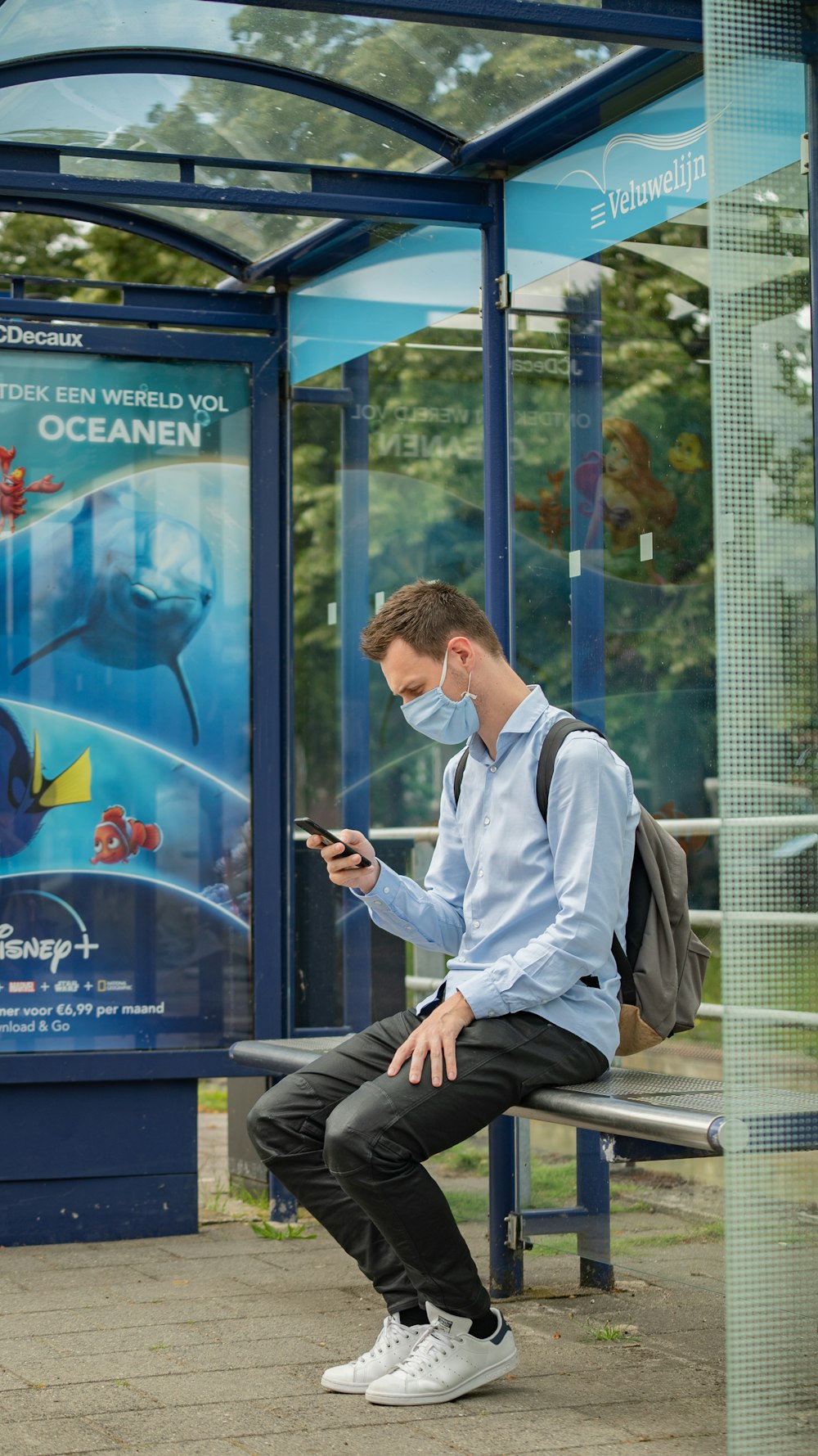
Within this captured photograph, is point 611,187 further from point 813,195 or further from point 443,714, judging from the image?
point 443,714

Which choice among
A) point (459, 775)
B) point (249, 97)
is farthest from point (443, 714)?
point (249, 97)

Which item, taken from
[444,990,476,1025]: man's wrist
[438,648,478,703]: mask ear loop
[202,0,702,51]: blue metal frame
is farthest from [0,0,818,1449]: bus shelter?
[444,990,476,1025]: man's wrist

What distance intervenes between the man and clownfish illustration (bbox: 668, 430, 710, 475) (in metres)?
0.91

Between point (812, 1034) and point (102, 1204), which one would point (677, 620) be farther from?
point (102, 1204)

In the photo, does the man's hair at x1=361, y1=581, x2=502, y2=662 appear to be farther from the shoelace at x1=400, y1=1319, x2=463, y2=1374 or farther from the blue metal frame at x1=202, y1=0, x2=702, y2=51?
the shoelace at x1=400, y1=1319, x2=463, y2=1374

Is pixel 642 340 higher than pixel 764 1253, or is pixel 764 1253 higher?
pixel 642 340

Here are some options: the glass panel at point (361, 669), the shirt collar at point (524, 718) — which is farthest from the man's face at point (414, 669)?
the glass panel at point (361, 669)

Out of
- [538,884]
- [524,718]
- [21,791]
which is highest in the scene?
[524,718]

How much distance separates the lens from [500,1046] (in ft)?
12.7

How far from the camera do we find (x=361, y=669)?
6.53 m

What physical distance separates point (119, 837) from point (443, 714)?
2.34 meters

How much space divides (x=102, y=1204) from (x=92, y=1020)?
0.59 m

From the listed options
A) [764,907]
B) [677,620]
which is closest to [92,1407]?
[764,907]

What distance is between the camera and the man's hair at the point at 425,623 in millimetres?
4102
